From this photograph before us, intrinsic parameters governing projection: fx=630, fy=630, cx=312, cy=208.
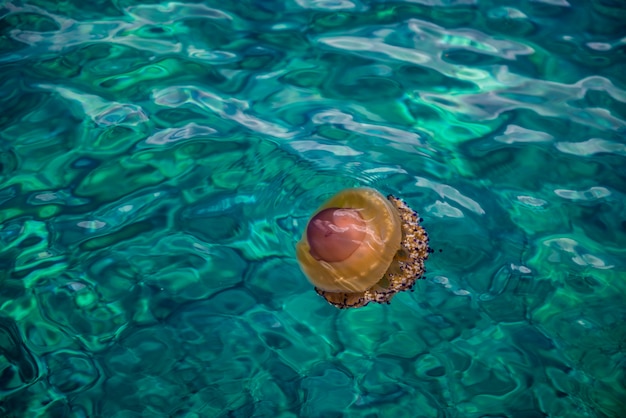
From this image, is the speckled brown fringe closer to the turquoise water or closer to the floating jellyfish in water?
the floating jellyfish in water

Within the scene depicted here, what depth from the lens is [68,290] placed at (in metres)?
3.67

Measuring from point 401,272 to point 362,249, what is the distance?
0.32 m

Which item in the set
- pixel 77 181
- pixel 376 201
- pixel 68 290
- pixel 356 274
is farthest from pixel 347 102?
pixel 68 290

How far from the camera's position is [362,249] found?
2924 millimetres

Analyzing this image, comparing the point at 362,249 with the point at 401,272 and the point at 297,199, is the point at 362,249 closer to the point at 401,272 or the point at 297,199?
the point at 401,272

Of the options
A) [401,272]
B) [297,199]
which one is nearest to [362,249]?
[401,272]

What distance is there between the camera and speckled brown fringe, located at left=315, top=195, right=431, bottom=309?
10.2 ft

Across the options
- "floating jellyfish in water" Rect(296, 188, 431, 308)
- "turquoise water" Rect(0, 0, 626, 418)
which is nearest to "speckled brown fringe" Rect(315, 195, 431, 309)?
"floating jellyfish in water" Rect(296, 188, 431, 308)

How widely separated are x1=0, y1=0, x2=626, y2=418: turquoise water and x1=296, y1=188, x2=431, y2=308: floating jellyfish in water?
0.54 metres

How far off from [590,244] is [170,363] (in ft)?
8.27

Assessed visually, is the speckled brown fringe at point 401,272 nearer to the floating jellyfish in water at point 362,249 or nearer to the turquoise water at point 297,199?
the floating jellyfish in water at point 362,249

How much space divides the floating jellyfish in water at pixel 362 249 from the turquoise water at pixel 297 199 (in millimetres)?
540

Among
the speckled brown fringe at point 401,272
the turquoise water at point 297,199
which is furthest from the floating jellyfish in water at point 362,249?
the turquoise water at point 297,199

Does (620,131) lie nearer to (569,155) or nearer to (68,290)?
(569,155)
